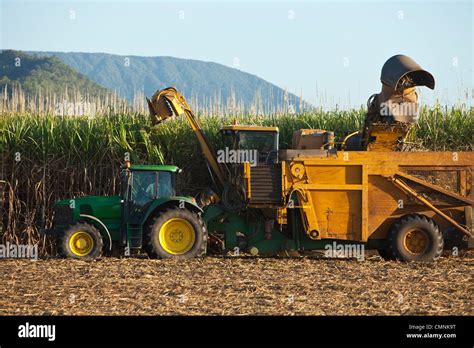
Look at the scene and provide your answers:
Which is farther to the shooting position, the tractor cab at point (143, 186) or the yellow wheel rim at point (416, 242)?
the tractor cab at point (143, 186)

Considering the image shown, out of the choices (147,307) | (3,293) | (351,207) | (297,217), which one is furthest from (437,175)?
(3,293)

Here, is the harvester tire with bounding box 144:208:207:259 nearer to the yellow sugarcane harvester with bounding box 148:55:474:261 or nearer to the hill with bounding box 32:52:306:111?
the yellow sugarcane harvester with bounding box 148:55:474:261

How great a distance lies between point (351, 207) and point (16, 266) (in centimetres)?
503

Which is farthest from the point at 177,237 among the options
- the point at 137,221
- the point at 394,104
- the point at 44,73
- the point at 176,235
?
the point at 44,73

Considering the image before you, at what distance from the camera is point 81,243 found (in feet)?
41.8

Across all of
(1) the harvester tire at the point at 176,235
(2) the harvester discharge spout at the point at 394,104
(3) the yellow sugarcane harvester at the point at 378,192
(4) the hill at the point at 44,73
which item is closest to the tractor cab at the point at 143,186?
(1) the harvester tire at the point at 176,235

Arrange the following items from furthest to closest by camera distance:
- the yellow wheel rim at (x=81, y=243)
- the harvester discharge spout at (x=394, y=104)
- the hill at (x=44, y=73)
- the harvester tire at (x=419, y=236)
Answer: the hill at (x=44, y=73) → the yellow wheel rim at (x=81, y=243) → the harvester tire at (x=419, y=236) → the harvester discharge spout at (x=394, y=104)

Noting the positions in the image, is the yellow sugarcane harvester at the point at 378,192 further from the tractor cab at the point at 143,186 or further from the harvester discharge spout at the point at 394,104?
the tractor cab at the point at 143,186

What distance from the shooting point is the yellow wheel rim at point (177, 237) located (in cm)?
1273

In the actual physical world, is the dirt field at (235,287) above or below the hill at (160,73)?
below

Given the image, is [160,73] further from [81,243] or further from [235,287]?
[235,287]

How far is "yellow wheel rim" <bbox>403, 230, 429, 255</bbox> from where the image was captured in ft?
41.6

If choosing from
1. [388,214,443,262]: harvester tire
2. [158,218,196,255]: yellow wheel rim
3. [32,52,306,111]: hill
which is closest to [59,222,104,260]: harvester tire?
[158,218,196,255]: yellow wheel rim

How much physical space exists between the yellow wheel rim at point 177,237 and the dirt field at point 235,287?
0.38 meters
